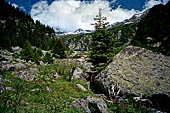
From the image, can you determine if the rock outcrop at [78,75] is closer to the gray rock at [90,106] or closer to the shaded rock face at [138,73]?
the shaded rock face at [138,73]

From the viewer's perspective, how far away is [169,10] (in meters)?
48.5

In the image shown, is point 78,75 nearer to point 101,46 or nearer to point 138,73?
point 101,46

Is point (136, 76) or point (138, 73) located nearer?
point (136, 76)

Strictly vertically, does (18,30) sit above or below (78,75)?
above

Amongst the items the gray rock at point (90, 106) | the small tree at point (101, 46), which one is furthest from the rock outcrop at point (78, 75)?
the gray rock at point (90, 106)

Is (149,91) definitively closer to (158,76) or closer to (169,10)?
(158,76)

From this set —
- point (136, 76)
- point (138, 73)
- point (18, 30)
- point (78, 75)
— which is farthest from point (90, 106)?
point (18, 30)

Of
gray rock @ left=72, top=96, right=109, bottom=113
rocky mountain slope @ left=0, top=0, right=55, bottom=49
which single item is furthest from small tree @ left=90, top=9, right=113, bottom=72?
rocky mountain slope @ left=0, top=0, right=55, bottom=49

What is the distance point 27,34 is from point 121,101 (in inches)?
3364

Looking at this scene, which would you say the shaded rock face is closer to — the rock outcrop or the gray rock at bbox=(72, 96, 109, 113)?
the gray rock at bbox=(72, 96, 109, 113)

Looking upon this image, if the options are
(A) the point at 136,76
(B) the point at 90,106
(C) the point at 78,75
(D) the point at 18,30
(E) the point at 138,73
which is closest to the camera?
(B) the point at 90,106

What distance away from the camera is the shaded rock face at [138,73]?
11.1 metres

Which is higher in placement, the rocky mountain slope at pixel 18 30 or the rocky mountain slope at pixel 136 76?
the rocky mountain slope at pixel 18 30

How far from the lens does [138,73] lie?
41.5 ft
